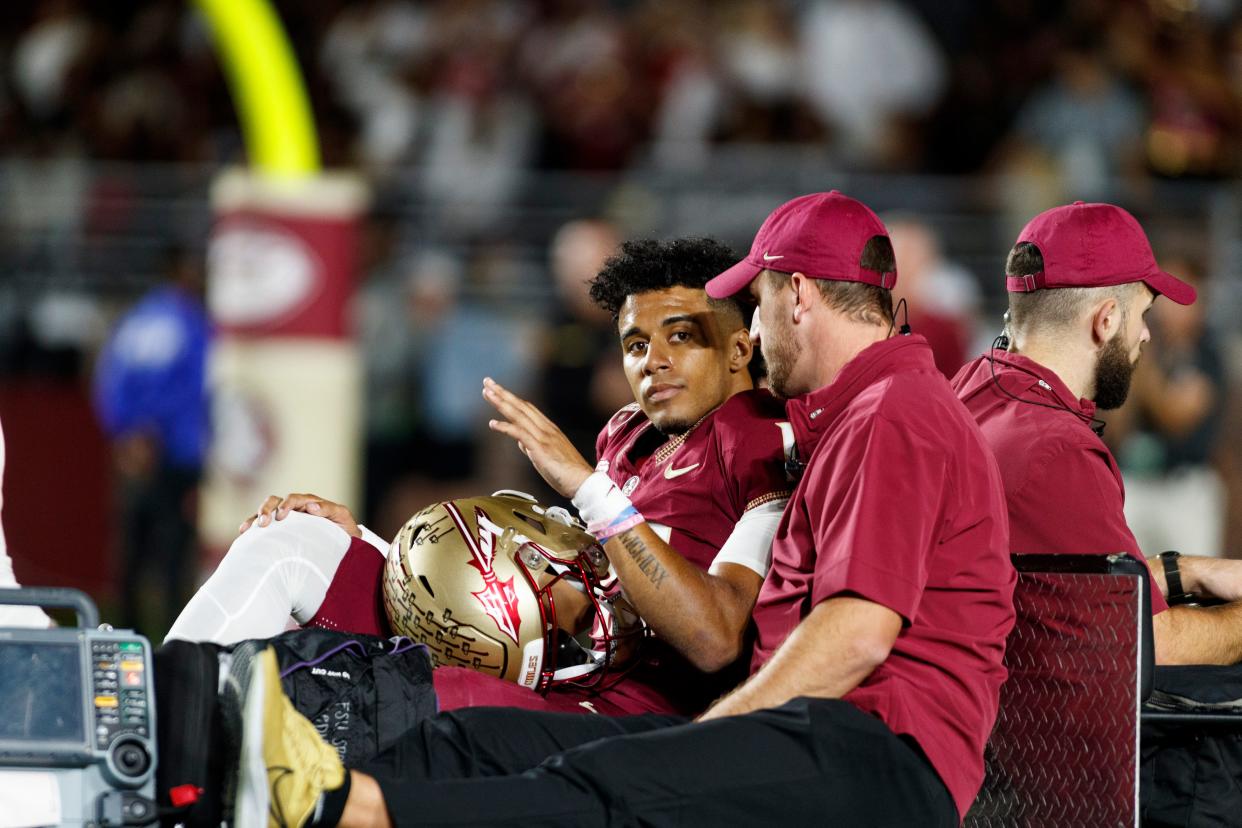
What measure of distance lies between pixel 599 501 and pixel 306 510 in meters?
1.07

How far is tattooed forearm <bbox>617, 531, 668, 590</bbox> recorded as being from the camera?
3.68m

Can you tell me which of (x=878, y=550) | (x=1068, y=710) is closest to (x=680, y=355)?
(x=878, y=550)

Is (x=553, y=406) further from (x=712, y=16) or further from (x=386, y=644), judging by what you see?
(x=386, y=644)

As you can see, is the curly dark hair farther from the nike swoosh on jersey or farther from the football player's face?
the nike swoosh on jersey

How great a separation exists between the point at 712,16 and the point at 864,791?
327 inches

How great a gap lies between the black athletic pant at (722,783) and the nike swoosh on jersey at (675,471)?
98 cm

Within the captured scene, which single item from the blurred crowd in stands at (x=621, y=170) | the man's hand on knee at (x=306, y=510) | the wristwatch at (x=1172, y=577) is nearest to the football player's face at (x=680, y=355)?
the man's hand on knee at (x=306, y=510)

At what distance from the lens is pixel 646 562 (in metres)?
3.69

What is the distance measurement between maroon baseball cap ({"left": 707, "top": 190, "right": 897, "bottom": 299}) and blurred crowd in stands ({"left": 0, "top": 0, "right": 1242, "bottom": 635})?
4512 mm

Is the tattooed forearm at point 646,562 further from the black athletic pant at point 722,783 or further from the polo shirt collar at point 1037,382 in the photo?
the polo shirt collar at point 1037,382

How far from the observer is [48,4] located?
12969 millimetres

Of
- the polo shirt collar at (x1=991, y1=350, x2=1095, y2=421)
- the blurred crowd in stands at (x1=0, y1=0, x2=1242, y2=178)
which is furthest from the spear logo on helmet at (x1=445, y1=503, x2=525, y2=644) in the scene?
the blurred crowd in stands at (x1=0, y1=0, x2=1242, y2=178)

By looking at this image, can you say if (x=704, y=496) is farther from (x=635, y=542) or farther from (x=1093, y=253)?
(x=1093, y=253)

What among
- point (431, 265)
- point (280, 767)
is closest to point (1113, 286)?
point (280, 767)
